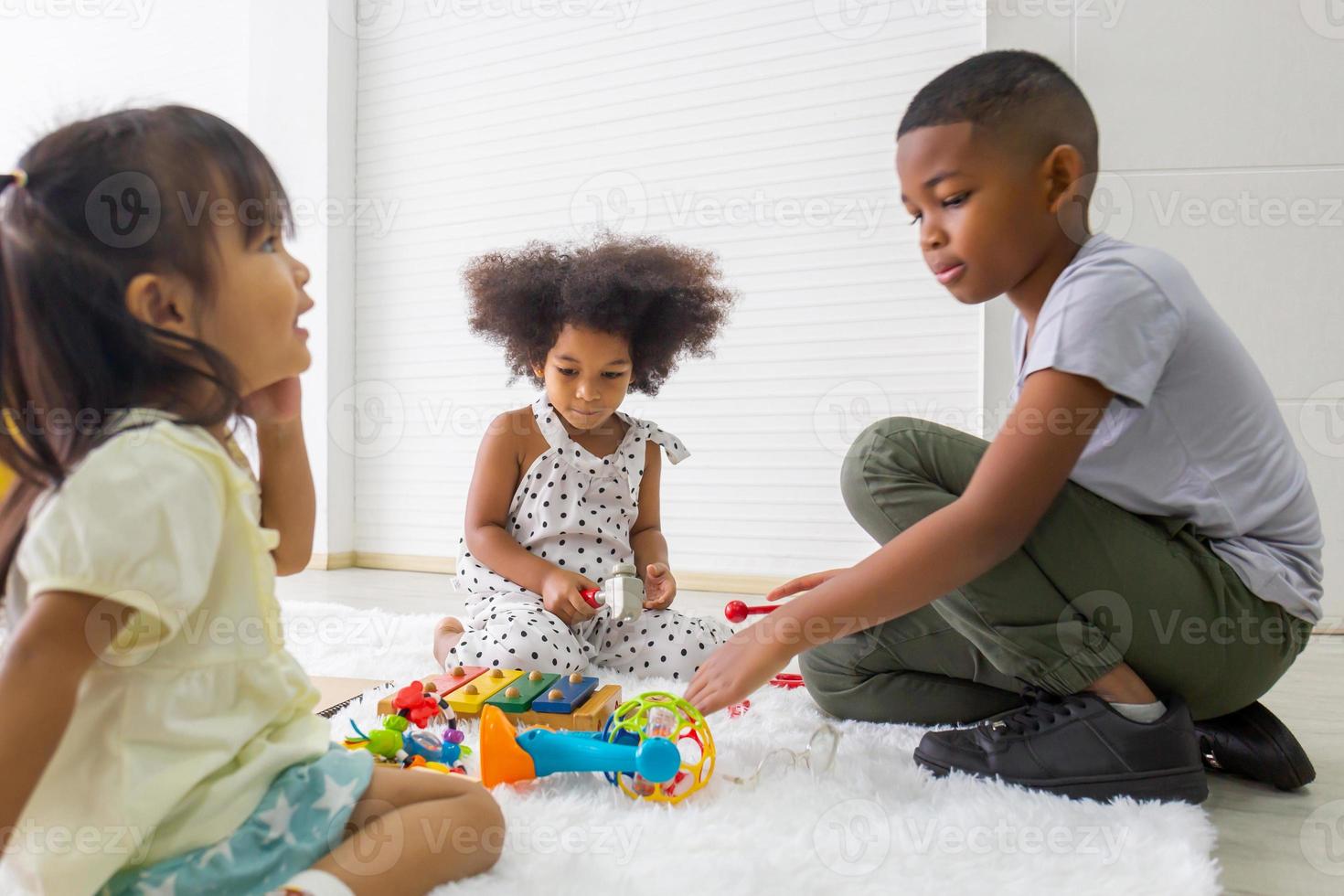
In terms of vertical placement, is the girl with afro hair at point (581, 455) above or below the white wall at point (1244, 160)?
below

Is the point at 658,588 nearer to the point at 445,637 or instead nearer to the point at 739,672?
the point at 445,637

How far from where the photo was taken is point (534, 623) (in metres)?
1.24

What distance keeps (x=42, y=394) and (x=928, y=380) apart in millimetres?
1724

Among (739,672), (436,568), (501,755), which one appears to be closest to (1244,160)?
(739,672)

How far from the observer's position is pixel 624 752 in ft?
2.63

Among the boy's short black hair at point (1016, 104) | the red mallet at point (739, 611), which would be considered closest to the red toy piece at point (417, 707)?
the red mallet at point (739, 611)

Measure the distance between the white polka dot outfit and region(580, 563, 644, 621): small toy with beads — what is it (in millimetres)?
56

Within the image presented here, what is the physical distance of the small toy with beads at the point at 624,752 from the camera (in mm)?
782

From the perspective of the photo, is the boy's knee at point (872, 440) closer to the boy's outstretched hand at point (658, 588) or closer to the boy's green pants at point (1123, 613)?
the boy's green pants at point (1123, 613)

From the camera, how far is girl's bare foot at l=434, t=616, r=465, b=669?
1.33 meters

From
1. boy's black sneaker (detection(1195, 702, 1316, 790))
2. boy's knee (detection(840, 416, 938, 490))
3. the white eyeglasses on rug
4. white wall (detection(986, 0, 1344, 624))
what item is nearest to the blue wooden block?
the white eyeglasses on rug

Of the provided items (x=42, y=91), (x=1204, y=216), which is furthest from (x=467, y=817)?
(x=42, y=91)

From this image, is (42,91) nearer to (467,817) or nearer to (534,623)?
Result: (534,623)

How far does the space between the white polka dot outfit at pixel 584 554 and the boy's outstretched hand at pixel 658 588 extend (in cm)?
1
